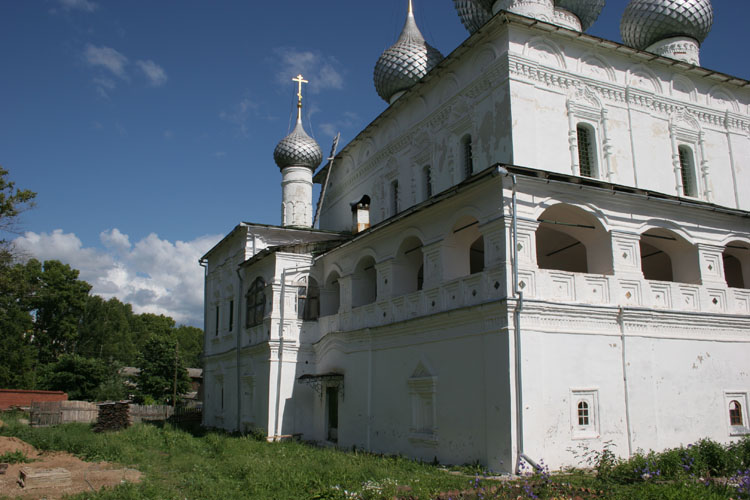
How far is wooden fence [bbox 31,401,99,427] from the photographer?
25.2 metres

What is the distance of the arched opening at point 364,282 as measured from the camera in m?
16.6

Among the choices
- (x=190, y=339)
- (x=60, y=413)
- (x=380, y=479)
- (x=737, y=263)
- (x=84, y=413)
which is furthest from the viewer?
(x=190, y=339)

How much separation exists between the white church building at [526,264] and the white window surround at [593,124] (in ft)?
0.16

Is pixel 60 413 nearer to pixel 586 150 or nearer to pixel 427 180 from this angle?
pixel 427 180

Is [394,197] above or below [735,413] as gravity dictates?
above

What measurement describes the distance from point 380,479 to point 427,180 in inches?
384

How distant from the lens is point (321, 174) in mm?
25641

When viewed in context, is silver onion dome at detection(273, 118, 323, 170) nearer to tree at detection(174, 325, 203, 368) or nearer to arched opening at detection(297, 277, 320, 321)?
arched opening at detection(297, 277, 320, 321)

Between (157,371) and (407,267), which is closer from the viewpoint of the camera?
(407,267)

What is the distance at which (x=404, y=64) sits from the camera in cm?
1998

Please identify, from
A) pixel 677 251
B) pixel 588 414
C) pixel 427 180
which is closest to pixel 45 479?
pixel 588 414

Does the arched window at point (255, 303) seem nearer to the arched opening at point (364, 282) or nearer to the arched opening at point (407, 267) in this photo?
the arched opening at point (364, 282)

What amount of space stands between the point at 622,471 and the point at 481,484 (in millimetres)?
2192

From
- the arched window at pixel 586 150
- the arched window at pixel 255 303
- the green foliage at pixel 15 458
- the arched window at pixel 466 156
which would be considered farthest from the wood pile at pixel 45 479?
the arched window at pixel 586 150
